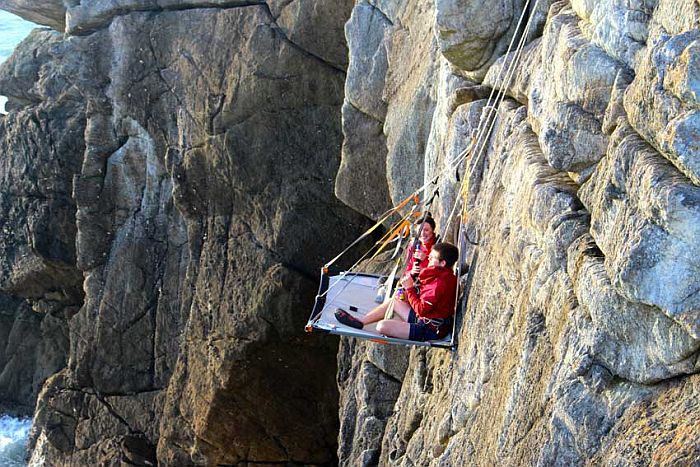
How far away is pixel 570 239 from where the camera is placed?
215 inches

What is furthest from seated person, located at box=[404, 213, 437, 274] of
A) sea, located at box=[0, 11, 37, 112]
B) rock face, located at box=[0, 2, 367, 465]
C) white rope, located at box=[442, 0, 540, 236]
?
sea, located at box=[0, 11, 37, 112]

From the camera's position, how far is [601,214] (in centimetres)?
501

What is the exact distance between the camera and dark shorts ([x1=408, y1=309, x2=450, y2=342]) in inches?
313

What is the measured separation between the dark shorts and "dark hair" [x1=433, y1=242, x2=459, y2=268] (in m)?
0.59

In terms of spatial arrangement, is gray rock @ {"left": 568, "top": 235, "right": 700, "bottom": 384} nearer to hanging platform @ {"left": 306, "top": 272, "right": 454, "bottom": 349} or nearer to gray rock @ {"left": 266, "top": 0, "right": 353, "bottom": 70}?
hanging platform @ {"left": 306, "top": 272, "right": 454, "bottom": 349}

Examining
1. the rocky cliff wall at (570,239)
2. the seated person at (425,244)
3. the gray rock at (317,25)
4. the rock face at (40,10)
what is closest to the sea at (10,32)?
the rock face at (40,10)

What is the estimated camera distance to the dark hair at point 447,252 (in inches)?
313

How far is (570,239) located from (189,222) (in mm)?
10783

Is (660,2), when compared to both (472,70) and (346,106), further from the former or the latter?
(346,106)

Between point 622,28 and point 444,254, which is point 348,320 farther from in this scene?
point 622,28

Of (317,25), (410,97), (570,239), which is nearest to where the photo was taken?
(570,239)

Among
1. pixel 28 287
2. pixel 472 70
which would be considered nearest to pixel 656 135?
pixel 472 70

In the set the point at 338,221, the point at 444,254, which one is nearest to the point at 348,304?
the point at 444,254

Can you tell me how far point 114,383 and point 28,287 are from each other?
342 centimetres
